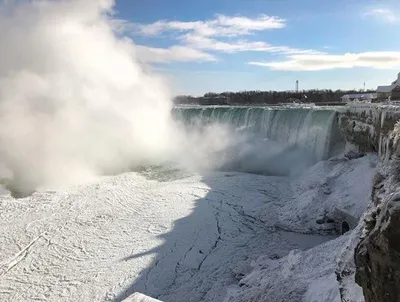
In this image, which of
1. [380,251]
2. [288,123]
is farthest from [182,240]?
[288,123]

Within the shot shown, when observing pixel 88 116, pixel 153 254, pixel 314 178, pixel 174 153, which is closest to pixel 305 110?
pixel 314 178

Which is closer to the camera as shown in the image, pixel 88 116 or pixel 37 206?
pixel 37 206

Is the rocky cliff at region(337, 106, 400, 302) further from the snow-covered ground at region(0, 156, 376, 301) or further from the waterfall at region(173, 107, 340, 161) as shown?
the waterfall at region(173, 107, 340, 161)

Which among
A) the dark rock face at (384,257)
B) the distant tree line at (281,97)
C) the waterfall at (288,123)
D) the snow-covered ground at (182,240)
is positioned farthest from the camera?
the distant tree line at (281,97)

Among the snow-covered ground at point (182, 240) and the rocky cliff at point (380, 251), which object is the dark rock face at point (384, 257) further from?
the snow-covered ground at point (182, 240)

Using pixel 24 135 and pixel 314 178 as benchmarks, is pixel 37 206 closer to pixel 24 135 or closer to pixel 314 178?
pixel 24 135

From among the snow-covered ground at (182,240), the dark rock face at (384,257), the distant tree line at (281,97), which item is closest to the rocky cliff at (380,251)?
the dark rock face at (384,257)

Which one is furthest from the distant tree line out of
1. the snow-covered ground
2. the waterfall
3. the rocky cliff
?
the rocky cliff
